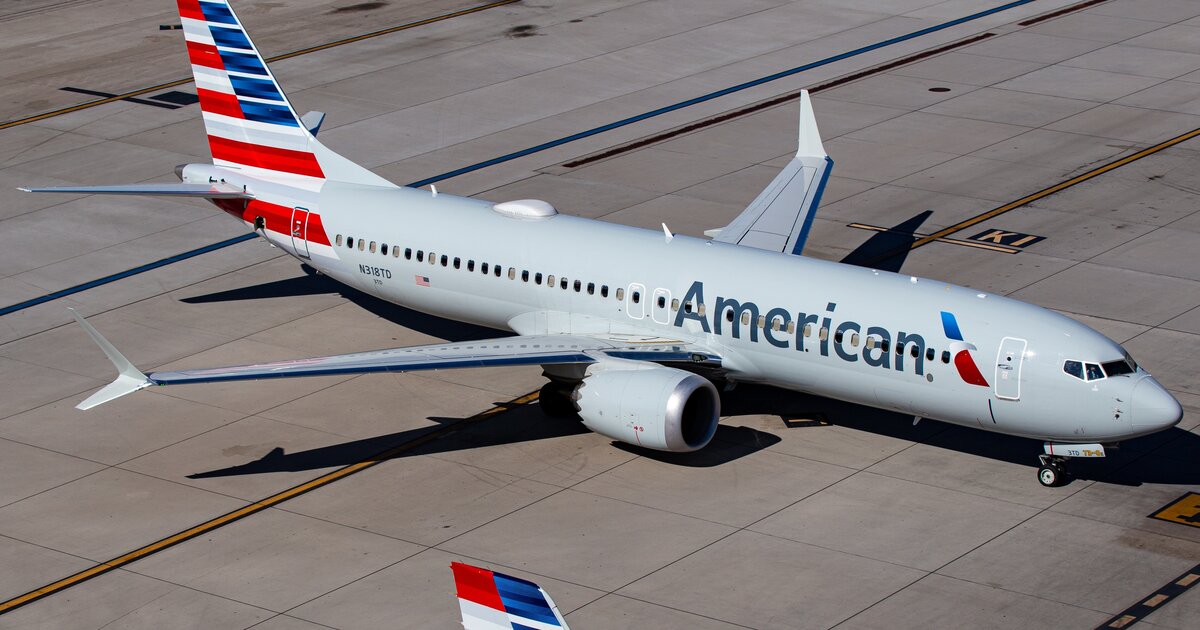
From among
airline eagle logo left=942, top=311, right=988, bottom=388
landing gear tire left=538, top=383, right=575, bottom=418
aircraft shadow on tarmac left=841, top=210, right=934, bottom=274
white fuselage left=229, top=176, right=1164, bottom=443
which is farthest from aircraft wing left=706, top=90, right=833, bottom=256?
airline eagle logo left=942, top=311, right=988, bottom=388

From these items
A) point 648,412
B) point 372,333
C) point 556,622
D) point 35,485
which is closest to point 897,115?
point 372,333

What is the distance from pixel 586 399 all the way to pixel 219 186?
45.2 ft

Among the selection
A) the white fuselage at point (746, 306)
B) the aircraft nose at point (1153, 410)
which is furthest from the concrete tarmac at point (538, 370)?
the aircraft nose at point (1153, 410)

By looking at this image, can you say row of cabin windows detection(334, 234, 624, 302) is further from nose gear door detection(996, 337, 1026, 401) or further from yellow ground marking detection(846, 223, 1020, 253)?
yellow ground marking detection(846, 223, 1020, 253)

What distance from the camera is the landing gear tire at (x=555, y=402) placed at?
34188 mm

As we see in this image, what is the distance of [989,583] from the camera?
2720 cm

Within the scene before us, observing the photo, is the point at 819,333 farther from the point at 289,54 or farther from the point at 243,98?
the point at 289,54

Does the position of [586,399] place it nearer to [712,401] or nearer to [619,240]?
[712,401]

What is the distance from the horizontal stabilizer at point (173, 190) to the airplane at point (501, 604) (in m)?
22.5

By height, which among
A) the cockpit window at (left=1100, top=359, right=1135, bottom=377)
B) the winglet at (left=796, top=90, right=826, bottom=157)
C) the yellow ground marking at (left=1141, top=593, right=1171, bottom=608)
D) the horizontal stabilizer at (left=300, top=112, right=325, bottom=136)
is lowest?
the yellow ground marking at (left=1141, top=593, right=1171, bottom=608)

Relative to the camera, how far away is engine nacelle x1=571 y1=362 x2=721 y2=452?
30.8 metres

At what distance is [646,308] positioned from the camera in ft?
112

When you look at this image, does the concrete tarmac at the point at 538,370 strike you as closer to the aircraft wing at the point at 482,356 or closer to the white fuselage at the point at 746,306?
the white fuselage at the point at 746,306

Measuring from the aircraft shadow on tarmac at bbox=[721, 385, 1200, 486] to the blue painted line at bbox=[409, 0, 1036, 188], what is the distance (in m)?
18.1
